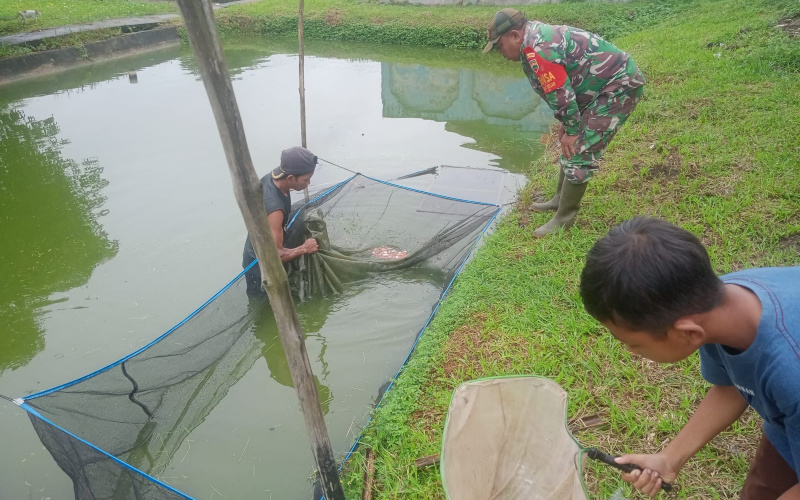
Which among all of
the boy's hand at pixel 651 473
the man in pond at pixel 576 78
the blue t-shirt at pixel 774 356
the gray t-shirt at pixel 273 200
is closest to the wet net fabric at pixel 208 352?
the gray t-shirt at pixel 273 200

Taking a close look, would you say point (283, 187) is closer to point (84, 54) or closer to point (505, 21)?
point (505, 21)

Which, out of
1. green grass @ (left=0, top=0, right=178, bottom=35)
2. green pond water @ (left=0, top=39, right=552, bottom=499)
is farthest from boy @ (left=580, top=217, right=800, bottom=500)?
green grass @ (left=0, top=0, right=178, bottom=35)

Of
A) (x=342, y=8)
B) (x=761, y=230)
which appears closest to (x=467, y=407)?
(x=761, y=230)

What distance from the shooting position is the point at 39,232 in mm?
4680

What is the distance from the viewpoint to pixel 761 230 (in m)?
3.11

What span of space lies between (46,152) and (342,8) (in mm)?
10624

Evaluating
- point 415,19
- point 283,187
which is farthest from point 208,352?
point 415,19

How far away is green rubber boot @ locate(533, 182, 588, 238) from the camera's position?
346 centimetres

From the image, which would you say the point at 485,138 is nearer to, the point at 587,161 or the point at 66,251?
the point at 587,161

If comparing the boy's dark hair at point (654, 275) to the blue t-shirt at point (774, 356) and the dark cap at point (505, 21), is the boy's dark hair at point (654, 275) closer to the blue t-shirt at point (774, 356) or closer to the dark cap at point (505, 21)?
the blue t-shirt at point (774, 356)

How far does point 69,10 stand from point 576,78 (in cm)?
1648

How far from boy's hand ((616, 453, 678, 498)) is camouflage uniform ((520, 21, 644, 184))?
2293 millimetres

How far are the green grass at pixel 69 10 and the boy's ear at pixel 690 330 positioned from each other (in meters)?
14.7

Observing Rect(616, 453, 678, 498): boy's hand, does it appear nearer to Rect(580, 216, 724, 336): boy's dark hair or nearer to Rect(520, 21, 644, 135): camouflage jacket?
Rect(580, 216, 724, 336): boy's dark hair
